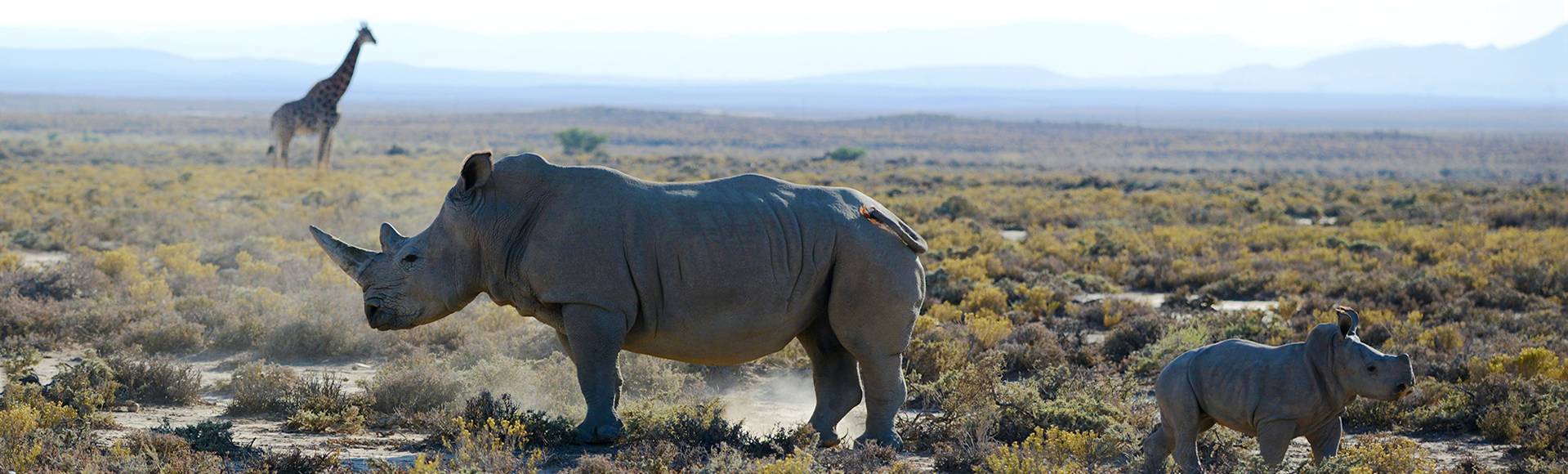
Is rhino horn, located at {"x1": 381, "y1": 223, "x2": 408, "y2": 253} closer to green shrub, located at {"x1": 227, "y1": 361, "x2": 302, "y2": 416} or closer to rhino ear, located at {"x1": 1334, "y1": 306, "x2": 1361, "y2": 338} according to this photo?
green shrub, located at {"x1": 227, "y1": 361, "x2": 302, "y2": 416}

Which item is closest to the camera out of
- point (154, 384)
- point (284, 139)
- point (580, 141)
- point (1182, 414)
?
point (1182, 414)

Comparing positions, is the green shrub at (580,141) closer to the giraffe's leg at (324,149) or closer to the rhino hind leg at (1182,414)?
the giraffe's leg at (324,149)

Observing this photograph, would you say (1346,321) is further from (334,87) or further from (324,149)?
(324,149)

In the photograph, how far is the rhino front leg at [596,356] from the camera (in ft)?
24.6

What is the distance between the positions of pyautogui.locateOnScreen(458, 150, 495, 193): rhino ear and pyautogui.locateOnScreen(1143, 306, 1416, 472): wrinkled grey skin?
3.69 metres

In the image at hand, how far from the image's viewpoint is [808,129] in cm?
11250

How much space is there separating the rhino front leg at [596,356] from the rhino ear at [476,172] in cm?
86

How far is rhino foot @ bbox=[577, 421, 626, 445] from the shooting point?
7680 mm

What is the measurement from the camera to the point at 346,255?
8000mm

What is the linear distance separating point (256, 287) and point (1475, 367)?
11.1 metres

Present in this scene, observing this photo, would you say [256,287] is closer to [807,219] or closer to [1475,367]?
[807,219]

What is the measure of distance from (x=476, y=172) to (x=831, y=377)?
234 centimetres

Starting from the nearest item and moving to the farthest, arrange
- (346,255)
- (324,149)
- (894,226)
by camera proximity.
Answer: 1. (894,226)
2. (346,255)
3. (324,149)

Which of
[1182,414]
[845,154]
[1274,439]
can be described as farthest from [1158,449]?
[845,154]
